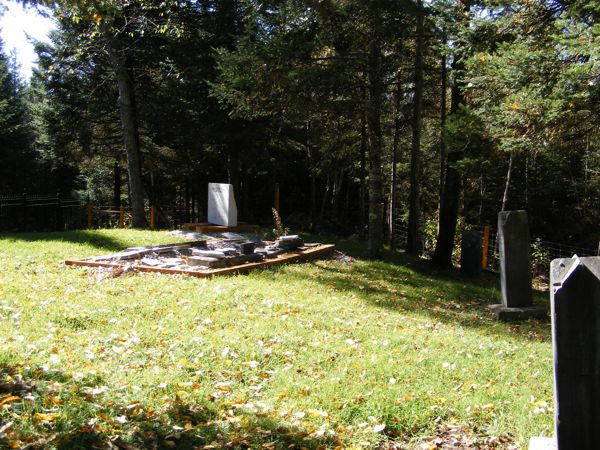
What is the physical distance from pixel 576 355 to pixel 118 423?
285cm

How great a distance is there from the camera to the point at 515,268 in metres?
8.96

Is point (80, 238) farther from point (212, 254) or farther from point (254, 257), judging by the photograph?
point (254, 257)

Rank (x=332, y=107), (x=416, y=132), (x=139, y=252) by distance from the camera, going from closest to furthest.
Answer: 1. (x=139, y=252)
2. (x=332, y=107)
3. (x=416, y=132)

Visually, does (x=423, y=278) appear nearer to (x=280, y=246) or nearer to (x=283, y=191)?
(x=280, y=246)

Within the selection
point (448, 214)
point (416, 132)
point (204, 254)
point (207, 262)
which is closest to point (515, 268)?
point (207, 262)

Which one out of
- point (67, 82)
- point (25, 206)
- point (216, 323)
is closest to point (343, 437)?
point (216, 323)

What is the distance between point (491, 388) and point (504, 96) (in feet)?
19.1

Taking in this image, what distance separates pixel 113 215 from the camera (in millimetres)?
22859

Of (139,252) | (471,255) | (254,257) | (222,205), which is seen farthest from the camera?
(222,205)

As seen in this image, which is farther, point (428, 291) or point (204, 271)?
point (428, 291)

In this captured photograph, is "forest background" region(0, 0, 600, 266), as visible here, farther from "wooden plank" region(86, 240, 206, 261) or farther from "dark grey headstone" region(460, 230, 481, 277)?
"wooden plank" region(86, 240, 206, 261)

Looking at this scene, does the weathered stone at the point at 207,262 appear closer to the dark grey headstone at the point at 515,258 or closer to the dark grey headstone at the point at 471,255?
the dark grey headstone at the point at 515,258

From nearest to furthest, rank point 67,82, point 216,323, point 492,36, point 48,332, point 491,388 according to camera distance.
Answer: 1. point 491,388
2. point 48,332
3. point 216,323
4. point 492,36
5. point 67,82

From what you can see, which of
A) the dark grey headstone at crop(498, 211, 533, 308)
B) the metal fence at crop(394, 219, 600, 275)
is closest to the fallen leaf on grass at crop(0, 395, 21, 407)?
the dark grey headstone at crop(498, 211, 533, 308)
